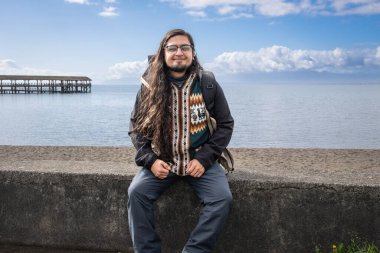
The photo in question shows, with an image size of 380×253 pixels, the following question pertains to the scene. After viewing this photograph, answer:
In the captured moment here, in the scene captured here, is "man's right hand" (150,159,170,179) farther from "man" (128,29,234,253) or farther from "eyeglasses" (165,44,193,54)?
"eyeglasses" (165,44,193,54)

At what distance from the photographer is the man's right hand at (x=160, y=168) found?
3.22m

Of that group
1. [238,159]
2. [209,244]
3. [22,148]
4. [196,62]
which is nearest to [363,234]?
[209,244]

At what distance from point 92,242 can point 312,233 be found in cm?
168

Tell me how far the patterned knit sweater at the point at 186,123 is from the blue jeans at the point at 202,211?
0.14 m

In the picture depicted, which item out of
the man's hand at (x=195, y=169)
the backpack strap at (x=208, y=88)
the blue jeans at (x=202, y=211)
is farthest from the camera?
the backpack strap at (x=208, y=88)

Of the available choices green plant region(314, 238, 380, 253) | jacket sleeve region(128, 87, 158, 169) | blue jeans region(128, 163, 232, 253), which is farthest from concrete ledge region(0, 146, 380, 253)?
jacket sleeve region(128, 87, 158, 169)

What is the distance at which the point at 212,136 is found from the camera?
3.35 meters

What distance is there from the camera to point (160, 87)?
3.36 metres

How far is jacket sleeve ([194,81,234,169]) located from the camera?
10.7 ft

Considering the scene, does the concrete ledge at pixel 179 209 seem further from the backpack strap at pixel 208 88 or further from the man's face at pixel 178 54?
the man's face at pixel 178 54

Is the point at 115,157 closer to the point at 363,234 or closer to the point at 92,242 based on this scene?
the point at 92,242

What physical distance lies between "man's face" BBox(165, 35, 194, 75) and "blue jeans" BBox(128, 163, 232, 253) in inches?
29.4

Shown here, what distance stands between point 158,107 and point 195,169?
492mm

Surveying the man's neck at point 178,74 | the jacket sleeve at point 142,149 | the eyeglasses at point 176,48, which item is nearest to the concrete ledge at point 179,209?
the jacket sleeve at point 142,149
